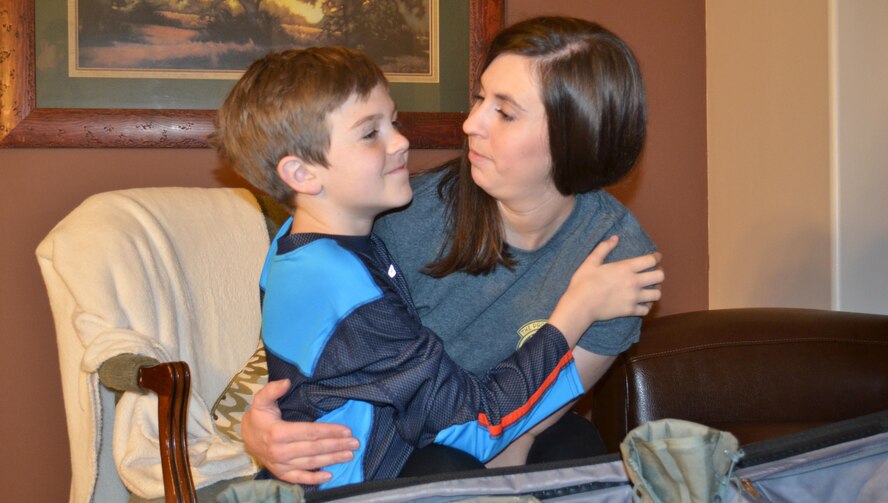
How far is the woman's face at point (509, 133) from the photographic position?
1.47 metres

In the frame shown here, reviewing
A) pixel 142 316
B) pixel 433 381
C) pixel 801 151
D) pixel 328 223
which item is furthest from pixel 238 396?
pixel 801 151

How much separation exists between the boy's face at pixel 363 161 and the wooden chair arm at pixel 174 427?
1.36ft

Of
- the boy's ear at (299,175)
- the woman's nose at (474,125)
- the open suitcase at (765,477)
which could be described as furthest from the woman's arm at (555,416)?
the open suitcase at (765,477)

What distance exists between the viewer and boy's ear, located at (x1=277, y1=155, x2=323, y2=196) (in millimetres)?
1418

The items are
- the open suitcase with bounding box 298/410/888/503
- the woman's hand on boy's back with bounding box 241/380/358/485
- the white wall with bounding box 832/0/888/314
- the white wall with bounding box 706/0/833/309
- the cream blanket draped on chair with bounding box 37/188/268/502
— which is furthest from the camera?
the white wall with bounding box 706/0/833/309

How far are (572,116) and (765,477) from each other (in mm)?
745

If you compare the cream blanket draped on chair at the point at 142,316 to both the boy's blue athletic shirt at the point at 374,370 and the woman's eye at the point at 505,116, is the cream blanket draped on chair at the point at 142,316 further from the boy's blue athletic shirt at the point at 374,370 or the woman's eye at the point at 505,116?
the woman's eye at the point at 505,116

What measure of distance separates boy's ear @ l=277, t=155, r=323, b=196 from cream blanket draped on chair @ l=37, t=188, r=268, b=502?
1.64 ft

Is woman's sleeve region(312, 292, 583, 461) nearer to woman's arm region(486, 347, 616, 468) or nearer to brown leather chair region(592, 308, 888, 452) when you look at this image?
woman's arm region(486, 347, 616, 468)

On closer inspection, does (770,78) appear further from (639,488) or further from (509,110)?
(639,488)

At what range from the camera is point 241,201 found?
2.17 meters

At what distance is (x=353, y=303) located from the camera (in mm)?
1289

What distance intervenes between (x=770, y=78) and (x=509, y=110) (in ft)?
3.95

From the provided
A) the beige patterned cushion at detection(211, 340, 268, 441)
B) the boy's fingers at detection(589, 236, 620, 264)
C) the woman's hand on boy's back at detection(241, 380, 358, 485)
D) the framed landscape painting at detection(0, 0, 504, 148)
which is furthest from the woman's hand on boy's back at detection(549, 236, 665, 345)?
the framed landscape painting at detection(0, 0, 504, 148)
